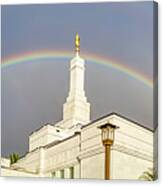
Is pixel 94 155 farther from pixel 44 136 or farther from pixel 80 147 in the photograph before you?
pixel 44 136

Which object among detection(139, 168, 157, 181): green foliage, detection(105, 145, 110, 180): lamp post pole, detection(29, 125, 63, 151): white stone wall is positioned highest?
detection(29, 125, 63, 151): white stone wall

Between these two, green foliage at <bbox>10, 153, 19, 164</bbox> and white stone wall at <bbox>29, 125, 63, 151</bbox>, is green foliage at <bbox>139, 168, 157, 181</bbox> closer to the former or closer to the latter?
white stone wall at <bbox>29, 125, 63, 151</bbox>

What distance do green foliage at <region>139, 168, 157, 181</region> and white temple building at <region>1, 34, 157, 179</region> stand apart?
16 millimetres

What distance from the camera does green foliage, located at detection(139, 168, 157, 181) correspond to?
8.79ft

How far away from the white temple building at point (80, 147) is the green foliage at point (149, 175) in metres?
0.02

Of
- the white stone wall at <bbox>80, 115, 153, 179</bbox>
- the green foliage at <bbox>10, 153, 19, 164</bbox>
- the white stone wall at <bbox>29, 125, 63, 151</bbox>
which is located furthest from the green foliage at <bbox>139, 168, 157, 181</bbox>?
the green foliage at <bbox>10, 153, 19, 164</bbox>

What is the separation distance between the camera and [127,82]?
2.74 metres

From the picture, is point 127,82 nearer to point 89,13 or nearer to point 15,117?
point 89,13

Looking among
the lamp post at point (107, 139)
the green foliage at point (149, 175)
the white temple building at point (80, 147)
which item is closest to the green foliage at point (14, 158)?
the white temple building at point (80, 147)

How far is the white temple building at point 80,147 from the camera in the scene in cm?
271

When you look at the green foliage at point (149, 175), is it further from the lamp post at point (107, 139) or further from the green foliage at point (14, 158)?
the green foliage at point (14, 158)

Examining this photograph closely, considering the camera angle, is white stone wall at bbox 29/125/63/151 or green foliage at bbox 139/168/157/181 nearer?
green foliage at bbox 139/168/157/181

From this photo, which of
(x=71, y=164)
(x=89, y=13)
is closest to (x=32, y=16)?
(x=89, y=13)

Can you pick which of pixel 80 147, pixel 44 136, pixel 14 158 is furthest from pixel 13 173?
pixel 80 147
